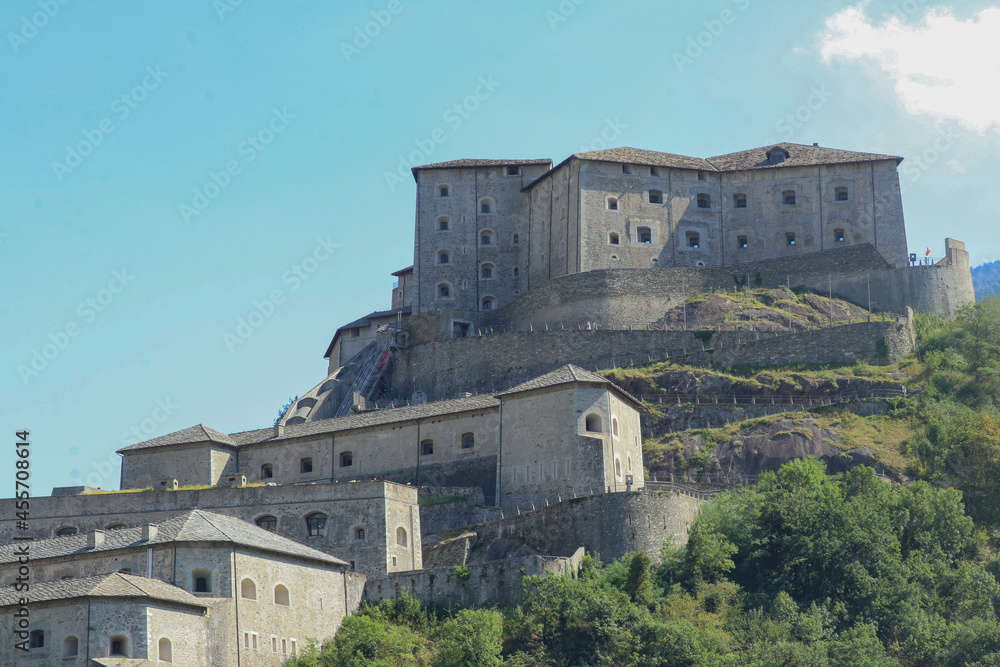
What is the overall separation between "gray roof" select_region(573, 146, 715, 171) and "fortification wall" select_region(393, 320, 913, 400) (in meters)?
14.8

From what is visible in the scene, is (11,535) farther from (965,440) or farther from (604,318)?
(965,440)

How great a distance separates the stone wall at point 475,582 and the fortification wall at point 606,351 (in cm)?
2296

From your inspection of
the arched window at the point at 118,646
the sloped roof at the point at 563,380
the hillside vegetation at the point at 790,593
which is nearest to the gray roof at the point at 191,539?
the hillside vegetation at the point at 790,593

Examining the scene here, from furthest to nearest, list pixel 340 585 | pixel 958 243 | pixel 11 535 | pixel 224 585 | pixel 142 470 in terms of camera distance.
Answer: pixel 958 243 → pixel 142 470 → pixel 11 535 → pixel 340 585 → pixel 224 585

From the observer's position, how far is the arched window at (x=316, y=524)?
56.1 m

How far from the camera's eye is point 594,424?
5878 centimetres

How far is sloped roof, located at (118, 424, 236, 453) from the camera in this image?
66.8m

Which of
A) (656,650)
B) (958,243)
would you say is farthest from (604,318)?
(656,650)

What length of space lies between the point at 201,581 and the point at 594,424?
60.1ft

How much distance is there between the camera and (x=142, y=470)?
66.9 metres

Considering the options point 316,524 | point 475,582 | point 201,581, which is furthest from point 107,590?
point 475,582

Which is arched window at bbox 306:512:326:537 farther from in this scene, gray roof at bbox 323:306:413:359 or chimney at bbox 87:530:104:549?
gray roof at bbox 323:306:413:359

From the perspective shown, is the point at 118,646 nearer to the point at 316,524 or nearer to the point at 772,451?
the point at 316,524

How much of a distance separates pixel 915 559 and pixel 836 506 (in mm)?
3794
